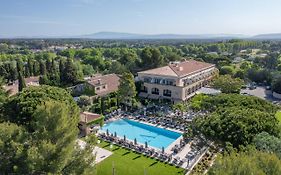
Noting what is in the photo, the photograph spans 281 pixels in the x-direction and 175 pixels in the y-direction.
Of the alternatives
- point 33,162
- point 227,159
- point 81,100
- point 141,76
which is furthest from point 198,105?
point 33,162

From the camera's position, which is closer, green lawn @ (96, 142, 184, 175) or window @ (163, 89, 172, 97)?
green lawn @ (96, 142, 184, 175)

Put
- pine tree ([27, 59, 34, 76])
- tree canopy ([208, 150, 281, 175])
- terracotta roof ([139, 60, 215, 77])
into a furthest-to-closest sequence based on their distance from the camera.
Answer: pine tree ([27, 59, 34, 76]) → terracotta roof ([139, 60, 215, 77]) → tree canopy ([208, 150, 281, 175])

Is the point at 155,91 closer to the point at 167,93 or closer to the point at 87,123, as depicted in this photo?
the point at 167,93

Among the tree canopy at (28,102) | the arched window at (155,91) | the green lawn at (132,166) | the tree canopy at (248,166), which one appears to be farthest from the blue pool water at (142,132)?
the tree canopy at (248,166)

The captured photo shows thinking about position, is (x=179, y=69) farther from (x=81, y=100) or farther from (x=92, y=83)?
(x=81, y=100)

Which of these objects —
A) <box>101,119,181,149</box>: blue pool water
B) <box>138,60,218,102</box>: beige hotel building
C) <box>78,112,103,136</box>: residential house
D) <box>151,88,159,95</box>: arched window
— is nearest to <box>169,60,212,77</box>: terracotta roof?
<box>138,60,218,102</box>: beige hotel building

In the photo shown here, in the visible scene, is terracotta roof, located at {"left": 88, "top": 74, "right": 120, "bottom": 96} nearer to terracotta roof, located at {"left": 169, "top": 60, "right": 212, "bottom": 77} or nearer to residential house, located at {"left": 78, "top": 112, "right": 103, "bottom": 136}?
terracotta roof, located at {"left": 169, "top": 60, "right": 212, "bottom": 77}

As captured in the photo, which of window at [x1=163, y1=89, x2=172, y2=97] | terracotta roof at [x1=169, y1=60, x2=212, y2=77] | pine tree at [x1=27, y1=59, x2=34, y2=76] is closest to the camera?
window at [x1=163, y1=89, x2=172, y2=97]
